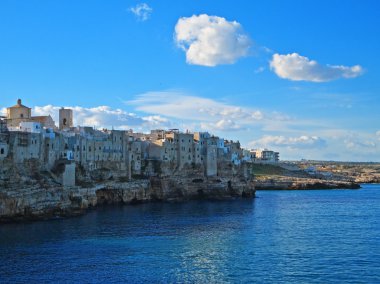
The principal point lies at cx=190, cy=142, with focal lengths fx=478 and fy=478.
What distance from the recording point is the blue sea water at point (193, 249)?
35000mm

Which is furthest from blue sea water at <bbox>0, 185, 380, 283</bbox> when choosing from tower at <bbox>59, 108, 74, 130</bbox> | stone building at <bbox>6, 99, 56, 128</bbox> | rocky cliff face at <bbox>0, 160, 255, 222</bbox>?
tower at <bbox>59, 108, 74, 130</bbox>

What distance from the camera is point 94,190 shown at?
252ft

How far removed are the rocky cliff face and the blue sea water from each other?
3163 mm

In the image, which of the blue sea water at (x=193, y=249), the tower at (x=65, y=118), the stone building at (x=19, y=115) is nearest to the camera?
the blue sea water at (x=193, y=249)

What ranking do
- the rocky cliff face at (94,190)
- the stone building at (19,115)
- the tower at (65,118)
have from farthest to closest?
the tower at (65,118)
the stone building at (19,115)
the rocky cliff face at (94,190)

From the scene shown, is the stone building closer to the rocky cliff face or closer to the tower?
the tower

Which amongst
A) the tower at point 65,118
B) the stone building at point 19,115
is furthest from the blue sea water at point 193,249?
the tower at point 65,118

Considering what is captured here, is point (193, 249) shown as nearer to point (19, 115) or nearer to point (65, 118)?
point (19, 115)

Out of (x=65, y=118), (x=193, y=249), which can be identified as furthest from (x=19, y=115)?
(x=193, y=249)

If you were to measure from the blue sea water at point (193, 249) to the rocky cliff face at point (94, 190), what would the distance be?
3.16 m

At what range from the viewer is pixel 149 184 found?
92.0 meters

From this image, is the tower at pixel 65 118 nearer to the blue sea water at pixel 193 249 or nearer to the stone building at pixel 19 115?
the stone building at pixel 19 115

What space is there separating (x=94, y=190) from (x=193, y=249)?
120 feet

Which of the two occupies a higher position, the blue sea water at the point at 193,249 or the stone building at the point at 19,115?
the stone building at the point at 19,115
